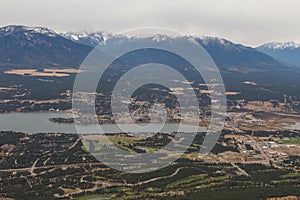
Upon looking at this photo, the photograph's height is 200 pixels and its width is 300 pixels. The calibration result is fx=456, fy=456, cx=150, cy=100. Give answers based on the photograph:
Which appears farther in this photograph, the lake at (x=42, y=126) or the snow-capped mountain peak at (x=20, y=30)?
the snow-capped mountain peak at (x=20, y=30)

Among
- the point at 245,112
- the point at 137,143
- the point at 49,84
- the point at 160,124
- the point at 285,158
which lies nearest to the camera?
the point at 285,158

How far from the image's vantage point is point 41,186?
40062 millimetres

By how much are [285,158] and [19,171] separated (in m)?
29.1

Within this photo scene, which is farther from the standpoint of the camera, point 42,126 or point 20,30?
point 20,30

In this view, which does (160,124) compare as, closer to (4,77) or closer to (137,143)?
(137,143)

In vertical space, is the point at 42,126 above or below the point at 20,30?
below

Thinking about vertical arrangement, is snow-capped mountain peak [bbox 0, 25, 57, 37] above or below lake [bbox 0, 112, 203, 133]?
above

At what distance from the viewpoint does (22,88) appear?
10438 cm

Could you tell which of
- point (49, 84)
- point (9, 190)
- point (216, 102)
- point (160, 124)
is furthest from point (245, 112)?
point (9, 190)

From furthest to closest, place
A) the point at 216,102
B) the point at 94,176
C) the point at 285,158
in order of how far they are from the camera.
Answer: the point at 216,102, the point at 285,158, the point at 94,176

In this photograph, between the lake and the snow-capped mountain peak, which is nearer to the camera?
the lake

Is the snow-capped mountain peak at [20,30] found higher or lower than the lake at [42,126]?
higher

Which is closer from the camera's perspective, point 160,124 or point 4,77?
point 160,124

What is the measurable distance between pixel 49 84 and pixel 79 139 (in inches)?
2226
